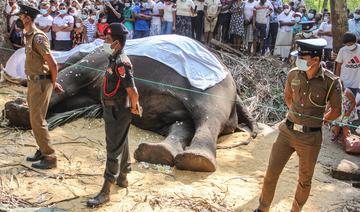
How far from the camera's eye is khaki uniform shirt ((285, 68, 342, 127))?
4.31 m

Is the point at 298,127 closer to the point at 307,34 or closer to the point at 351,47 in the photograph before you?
the point at 351,47

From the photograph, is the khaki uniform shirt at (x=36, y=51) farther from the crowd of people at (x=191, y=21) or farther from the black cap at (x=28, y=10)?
the crowd of people at (x=191, y=21)

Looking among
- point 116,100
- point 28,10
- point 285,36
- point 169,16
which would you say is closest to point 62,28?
point 169,16

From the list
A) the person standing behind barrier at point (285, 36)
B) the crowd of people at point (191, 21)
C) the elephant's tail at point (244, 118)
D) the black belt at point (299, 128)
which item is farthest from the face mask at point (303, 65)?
the person standing behind barrier at point (285, 36)

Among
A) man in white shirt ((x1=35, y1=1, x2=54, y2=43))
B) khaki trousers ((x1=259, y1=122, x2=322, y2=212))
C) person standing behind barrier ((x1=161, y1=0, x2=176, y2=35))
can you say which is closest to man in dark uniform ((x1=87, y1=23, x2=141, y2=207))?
khaki trousers ((x1=259, y1=122, x2=322, y2=212))

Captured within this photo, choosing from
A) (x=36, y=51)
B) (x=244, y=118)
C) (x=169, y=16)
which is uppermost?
(x=36, y=51)

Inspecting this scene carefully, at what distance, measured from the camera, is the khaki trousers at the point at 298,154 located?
4.36 metres

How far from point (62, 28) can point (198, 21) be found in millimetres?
3243

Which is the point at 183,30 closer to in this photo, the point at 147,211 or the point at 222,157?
the point at 222,157

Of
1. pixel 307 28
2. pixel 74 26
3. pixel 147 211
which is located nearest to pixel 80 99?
pixel 147 211

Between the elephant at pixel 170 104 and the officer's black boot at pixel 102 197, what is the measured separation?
1.10 metres

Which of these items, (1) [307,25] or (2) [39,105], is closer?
(2) [39,105]

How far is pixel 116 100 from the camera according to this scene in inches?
185

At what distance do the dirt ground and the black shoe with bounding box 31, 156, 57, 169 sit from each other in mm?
103
